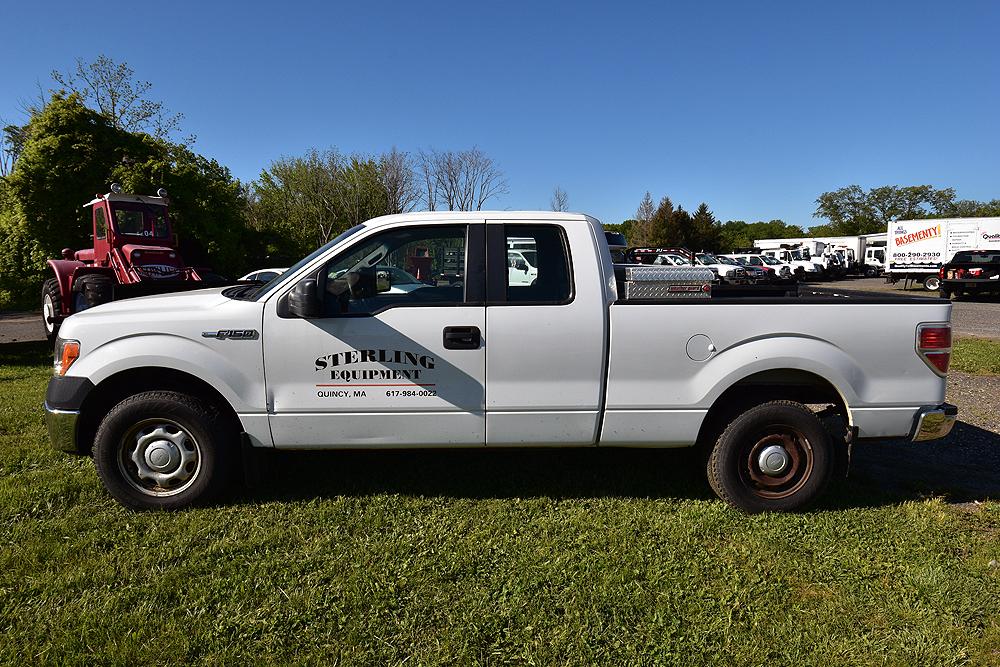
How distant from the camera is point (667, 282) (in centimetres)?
375

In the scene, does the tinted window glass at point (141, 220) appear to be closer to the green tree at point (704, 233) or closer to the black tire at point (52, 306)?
the black tire at point (52, 306)

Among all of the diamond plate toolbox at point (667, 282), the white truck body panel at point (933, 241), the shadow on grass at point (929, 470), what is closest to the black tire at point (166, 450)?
the diamond plate toolbox at point (667, 282)

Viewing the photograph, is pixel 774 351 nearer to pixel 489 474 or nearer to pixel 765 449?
pixel 765 449

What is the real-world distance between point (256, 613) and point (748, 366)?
2.95 m

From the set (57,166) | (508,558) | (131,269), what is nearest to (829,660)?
(508,558)

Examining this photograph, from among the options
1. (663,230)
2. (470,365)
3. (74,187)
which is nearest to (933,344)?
(470,365)

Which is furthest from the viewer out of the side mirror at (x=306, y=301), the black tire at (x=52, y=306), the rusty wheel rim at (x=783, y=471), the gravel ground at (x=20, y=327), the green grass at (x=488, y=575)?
the gravel ground at (x=20, y=327)

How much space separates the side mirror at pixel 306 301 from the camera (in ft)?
11.1

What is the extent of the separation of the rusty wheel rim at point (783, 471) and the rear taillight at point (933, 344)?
0.86 meters

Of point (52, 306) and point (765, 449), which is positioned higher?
point (52, 306)

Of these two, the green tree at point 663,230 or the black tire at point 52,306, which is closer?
the black tire at point 52,306

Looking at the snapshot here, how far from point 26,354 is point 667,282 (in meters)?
10.7

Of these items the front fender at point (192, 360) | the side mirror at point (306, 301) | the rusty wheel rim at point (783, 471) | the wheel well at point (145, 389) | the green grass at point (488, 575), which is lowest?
the green grass at point (488, 575)

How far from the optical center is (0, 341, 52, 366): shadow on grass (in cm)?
900
